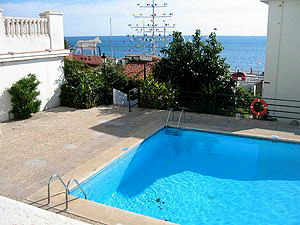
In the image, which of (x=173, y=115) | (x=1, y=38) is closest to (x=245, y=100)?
(x=173, y=115)

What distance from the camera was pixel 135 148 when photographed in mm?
9570

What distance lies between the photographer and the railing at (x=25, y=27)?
1188cm

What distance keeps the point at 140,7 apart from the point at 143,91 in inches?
1274

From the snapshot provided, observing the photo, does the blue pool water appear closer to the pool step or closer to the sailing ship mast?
the pool step

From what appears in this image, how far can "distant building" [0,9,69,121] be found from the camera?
38.7 feet

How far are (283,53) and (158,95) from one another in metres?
A: 5.15

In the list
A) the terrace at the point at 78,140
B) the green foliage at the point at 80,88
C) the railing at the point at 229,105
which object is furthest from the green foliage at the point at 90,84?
the railing at the point at 229,105

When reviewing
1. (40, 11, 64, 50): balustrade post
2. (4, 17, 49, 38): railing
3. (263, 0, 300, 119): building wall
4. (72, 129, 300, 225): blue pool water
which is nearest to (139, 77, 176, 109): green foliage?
(72, 129, 300, 225): blue pool water

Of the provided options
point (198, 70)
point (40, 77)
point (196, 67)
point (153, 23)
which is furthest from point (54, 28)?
point (153, 23)

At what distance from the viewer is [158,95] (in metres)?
13.8

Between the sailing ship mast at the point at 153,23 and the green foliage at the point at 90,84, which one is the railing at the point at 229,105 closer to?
the green foliage at the point at 90,84

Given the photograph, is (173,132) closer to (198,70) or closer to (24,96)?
(198,70)

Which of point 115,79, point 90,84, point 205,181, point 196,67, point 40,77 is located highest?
point 196,67

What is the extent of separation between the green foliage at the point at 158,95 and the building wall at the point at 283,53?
12.7 feet
